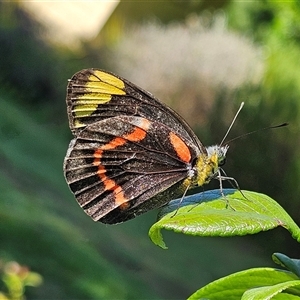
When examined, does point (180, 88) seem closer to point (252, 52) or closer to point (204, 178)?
point (252, 52)

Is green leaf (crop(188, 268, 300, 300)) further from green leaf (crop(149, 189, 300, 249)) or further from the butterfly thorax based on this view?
the butterfly thorax

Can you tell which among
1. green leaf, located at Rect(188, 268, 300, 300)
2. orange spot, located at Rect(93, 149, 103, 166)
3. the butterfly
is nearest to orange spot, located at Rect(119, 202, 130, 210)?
the butterfly

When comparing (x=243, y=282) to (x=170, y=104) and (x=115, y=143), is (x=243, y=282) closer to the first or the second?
(x=115, y=143)

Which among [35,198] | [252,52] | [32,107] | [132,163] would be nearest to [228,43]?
[252,52]

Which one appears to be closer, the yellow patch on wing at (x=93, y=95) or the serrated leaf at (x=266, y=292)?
the serrated leaf at (x=266, y=292)

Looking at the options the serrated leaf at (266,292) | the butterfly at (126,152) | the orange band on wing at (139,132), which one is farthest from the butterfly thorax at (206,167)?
the serrated leaf at (266,292)

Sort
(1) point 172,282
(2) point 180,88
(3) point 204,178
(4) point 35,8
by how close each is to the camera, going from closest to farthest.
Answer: (3) point 204,178, (1) point 172,282, (2) point 180,88, (4) point 35,8

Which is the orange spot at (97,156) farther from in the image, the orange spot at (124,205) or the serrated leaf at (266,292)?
the serrated leaf at (266,292)
